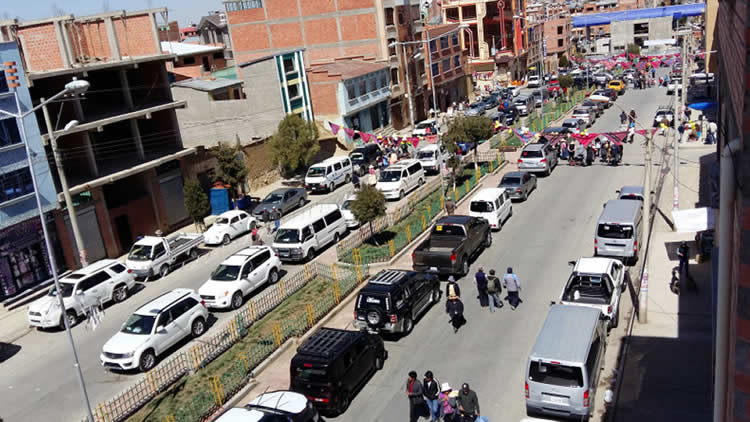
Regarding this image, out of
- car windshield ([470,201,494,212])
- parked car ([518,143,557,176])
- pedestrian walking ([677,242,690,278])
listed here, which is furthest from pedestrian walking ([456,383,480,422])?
parked car ([518,143,557,176])

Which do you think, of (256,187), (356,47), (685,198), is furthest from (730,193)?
(356,47)

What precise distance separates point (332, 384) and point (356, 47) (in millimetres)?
47418

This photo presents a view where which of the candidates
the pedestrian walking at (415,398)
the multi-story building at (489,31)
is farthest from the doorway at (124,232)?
the multi-story building at (489,31)

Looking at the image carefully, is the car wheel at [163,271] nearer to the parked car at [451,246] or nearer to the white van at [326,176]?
the parked car at [451,246]

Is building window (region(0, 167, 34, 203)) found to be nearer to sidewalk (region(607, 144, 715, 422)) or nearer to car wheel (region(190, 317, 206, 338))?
car wheel (region(190, 317, 206, 338))

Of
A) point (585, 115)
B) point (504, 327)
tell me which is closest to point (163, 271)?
point (504, 327)

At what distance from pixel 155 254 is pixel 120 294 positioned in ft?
8.89

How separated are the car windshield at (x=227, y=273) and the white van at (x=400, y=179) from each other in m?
13.2

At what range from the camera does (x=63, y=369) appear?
68.5ft

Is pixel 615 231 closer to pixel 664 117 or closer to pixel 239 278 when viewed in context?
pixel 239 278

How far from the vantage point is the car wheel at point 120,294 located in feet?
85.2

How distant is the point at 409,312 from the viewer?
781 inches

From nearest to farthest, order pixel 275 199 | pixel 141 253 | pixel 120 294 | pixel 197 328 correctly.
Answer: pixel 197 328 < pixel 120 294 < pixel 141 253 < pixel 275 199

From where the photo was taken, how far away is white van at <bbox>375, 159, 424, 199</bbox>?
117 ft
